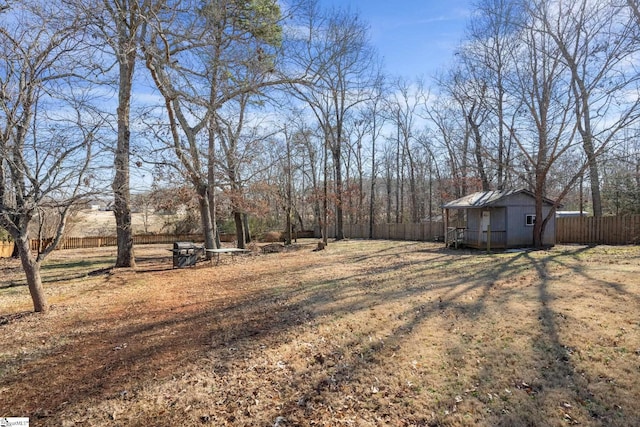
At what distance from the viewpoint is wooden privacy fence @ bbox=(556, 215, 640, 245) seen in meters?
15.8

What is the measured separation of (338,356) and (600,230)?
18543 mm

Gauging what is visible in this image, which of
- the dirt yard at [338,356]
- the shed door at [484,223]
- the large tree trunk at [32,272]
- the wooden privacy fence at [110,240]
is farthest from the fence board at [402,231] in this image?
the large tree trunk at [32,272]

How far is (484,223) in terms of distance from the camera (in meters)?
Result: 15.8

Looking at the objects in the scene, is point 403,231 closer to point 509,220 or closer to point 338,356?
point 509,220

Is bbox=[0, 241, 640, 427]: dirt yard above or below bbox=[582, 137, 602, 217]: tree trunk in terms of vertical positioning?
below

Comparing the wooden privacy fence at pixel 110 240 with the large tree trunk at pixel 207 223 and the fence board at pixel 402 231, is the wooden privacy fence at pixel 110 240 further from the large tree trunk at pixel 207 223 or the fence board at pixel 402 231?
the large tree trunk at pixel 207 223

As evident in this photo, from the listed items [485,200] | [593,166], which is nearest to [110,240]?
[485,200]

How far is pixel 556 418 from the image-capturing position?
117 inches

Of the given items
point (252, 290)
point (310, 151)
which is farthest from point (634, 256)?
point (310, 151)

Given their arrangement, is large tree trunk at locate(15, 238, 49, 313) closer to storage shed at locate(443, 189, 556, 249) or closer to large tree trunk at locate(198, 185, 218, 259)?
large tree trunk at locate(198, 185, 218, 259)

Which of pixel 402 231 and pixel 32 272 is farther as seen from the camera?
pixel 402 231

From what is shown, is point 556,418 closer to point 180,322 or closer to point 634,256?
point 180,322

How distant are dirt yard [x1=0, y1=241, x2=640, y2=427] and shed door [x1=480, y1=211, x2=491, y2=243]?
758 centimetres

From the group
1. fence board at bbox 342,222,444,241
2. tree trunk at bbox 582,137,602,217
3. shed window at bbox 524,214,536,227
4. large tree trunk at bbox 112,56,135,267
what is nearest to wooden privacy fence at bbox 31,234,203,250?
fence board at bbox 342,222,444,241
